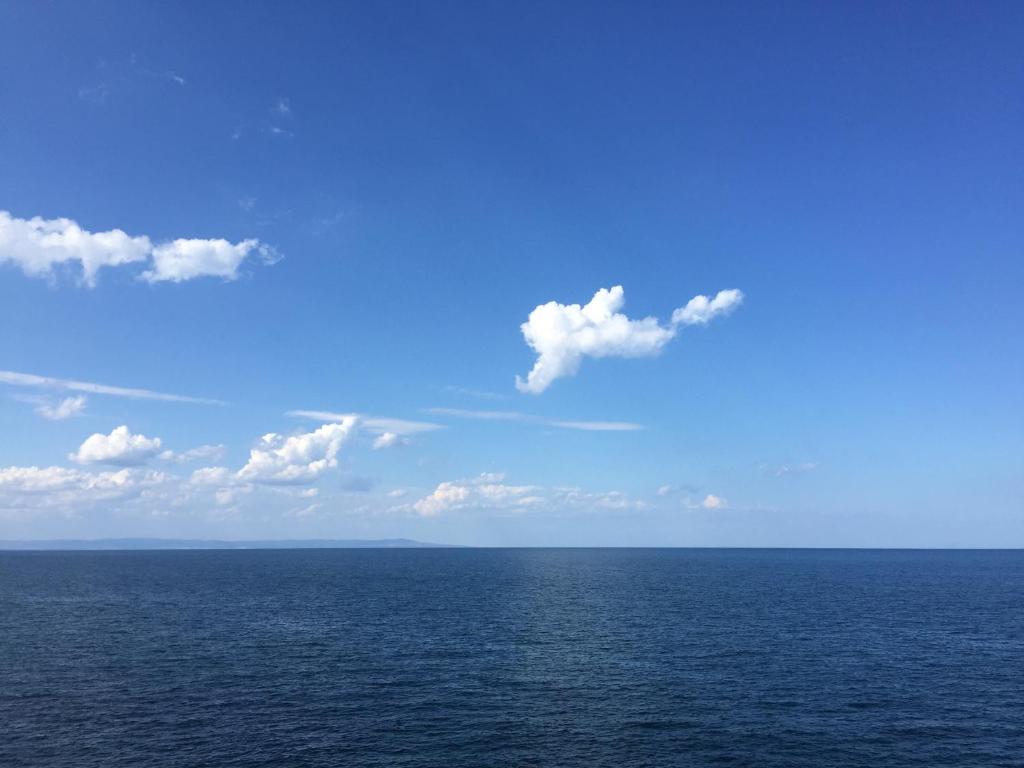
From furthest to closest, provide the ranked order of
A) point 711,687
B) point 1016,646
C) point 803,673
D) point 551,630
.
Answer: point 551,630, point 1016,646, point 803,673, point 711,687

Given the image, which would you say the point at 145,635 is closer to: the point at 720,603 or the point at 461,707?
the point at 461,707

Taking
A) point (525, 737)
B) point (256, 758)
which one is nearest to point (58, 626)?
point (256, 758)

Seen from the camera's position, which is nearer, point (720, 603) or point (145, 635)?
point (145, 635)

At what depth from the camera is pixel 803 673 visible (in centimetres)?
7800

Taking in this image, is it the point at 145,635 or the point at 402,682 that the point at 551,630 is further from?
the point at 145,635

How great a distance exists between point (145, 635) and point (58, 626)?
22506 mm

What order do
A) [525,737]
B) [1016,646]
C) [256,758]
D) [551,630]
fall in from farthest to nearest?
[551,630], [1016,646], [525,737], [256,758]

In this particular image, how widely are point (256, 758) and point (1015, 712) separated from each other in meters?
70.5

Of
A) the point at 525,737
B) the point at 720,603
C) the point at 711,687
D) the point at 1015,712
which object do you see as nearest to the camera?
the point at 525,737

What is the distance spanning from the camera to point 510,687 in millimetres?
71688

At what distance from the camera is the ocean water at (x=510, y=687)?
177 ft

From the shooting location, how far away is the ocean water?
177ft

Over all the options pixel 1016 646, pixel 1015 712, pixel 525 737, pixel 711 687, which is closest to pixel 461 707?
pixel 525 737

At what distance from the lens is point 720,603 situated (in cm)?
14525
